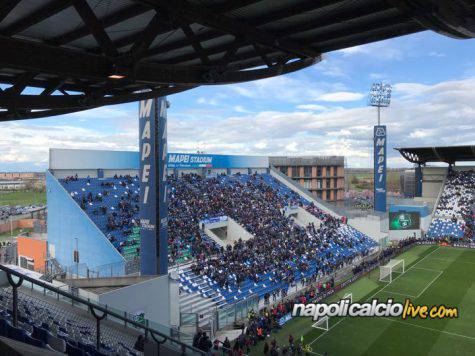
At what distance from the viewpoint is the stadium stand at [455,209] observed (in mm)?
49188

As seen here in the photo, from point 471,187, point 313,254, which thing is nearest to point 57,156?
point 313,254

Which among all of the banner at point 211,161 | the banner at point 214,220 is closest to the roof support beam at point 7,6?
the banner at point 214,220

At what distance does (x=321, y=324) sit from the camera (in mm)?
22484

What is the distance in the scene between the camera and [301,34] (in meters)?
7.38

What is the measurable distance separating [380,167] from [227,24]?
46.0 meters

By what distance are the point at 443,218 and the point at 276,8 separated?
54.4m

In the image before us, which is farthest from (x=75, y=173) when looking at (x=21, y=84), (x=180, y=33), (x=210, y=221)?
(x=180, y=33)

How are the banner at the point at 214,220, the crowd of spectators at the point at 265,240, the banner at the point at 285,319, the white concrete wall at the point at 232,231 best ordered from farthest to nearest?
the white concrete wall at the point at 232,231 → the banner at the point at 214,220 → the crowd of spectators at the point at 265,240 → the banner at the point at 285,319

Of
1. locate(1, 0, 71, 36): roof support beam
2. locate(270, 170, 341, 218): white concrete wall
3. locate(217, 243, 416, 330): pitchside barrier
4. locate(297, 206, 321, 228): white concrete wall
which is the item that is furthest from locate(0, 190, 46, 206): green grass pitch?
locate(1, 0, 71, 36): roof support beam

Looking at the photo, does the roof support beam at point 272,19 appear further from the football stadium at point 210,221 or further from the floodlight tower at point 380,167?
the floodlight tower at point 380,167

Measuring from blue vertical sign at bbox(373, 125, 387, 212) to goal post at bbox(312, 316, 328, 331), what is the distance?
2909 cm

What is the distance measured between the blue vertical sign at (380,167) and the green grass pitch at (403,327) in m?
16.1

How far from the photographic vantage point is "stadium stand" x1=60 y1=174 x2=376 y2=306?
25837mm

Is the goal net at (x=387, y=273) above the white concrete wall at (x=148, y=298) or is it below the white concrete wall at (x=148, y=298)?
below
